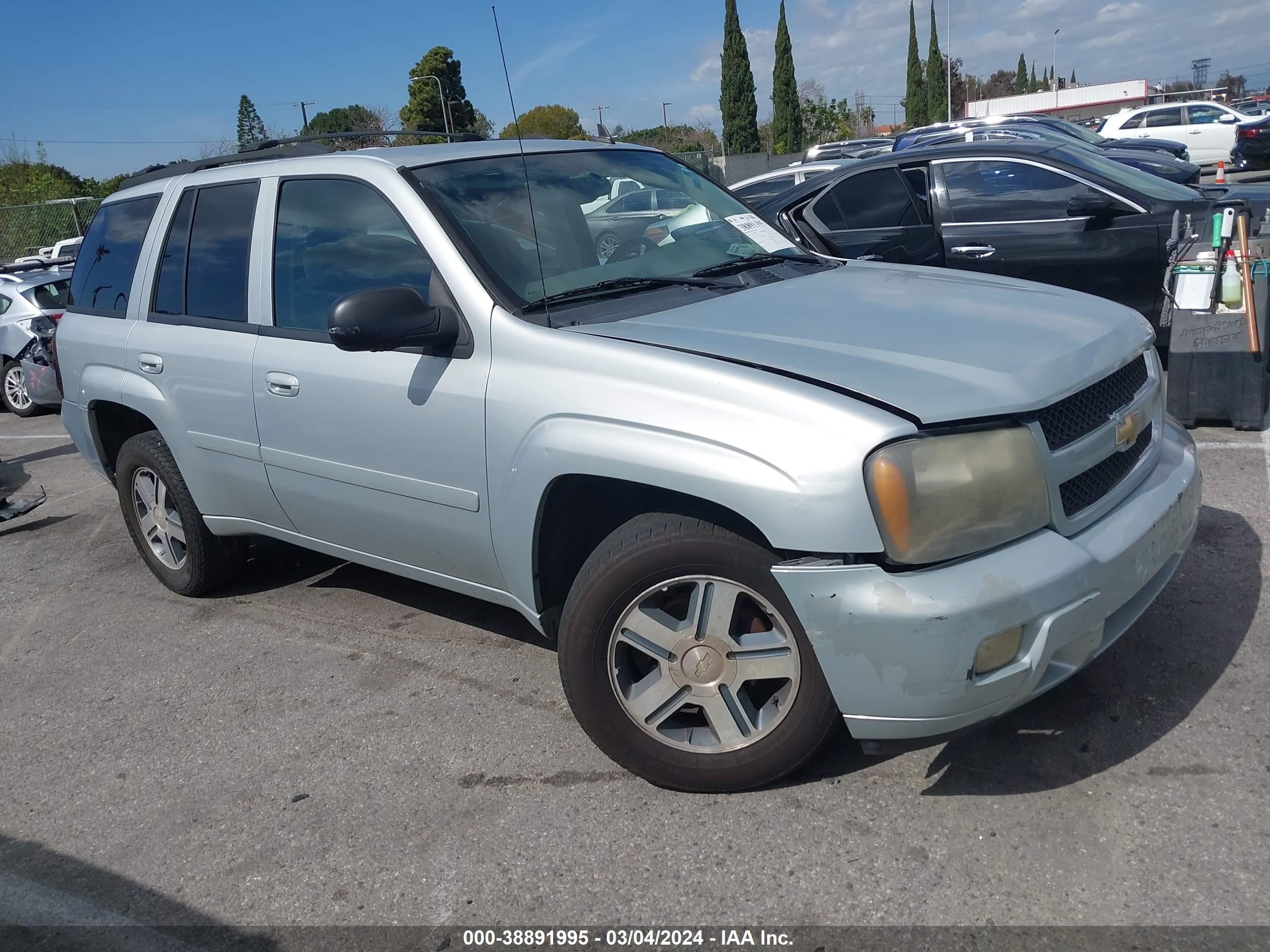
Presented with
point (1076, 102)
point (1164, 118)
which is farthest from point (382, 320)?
point (1076, 102)

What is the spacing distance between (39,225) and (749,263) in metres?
25.5

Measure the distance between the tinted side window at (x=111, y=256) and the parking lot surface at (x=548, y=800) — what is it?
5.37 ft

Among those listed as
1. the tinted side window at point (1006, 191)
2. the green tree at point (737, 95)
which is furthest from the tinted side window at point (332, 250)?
the green tree at point (737, 95)

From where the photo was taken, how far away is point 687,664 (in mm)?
2895

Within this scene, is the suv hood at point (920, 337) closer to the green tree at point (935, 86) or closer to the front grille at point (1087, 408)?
the front grille at point (1087, 408)

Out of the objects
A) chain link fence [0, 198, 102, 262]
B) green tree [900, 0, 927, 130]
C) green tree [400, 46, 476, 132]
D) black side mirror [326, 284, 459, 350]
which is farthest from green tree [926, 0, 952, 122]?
black side mirror [326, 284, 459, 350]

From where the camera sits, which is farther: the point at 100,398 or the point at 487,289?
the point at 100,398

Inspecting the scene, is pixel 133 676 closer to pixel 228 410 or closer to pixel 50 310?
pixel 228 410

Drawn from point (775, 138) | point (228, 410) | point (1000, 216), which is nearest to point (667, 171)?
point (228, 410)

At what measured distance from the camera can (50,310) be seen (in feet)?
35.7

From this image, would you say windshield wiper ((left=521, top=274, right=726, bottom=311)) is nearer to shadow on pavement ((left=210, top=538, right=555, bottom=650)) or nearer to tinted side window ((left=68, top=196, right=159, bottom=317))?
shadow on pavement ((left=210, top=538, right=555, bottom=650))

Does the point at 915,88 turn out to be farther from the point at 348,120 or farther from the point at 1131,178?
the point at 1131,178

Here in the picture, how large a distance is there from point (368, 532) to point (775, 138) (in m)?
50.9

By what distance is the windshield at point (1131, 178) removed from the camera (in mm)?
7309
